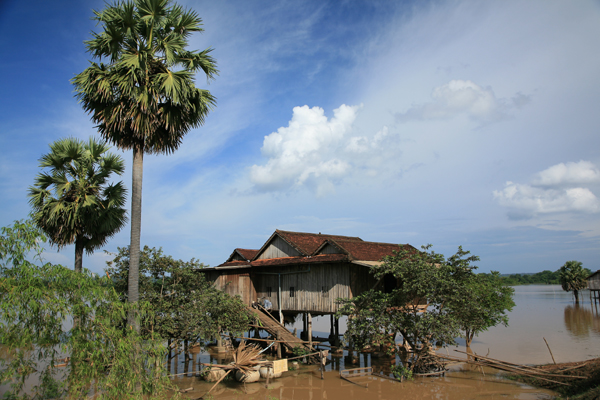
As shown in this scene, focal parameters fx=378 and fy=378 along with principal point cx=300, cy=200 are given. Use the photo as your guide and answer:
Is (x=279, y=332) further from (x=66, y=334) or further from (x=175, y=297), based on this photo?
(x=66, y=334)

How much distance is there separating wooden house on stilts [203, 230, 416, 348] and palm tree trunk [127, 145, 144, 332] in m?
9.71

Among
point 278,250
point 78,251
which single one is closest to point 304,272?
point 278,250

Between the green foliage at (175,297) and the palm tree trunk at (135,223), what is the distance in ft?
11.2

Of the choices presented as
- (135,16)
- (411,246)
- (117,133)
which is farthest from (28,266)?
(411,246)

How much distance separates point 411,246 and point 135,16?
18.7 m

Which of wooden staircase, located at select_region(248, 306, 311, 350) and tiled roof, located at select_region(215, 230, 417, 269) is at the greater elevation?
tiled roof, located at select_region(215, 230, 417, 269)

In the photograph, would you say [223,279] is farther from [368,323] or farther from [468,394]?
[468,394]

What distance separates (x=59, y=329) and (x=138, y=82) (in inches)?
A: 325

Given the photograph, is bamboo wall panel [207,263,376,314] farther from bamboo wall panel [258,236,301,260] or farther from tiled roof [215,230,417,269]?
bamboo wall panel [258,236,301,260]

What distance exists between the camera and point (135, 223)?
11.6 m

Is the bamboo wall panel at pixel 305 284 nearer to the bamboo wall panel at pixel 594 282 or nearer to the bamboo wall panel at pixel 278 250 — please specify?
the bamboo wall panel at pixel 278 250

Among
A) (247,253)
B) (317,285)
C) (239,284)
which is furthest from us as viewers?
(247,253)

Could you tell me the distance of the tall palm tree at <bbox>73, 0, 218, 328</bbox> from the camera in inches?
458

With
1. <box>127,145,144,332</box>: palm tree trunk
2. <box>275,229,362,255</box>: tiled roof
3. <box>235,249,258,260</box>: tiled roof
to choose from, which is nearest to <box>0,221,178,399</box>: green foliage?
<box>127,145,144,332</box>: palm tree trunk
